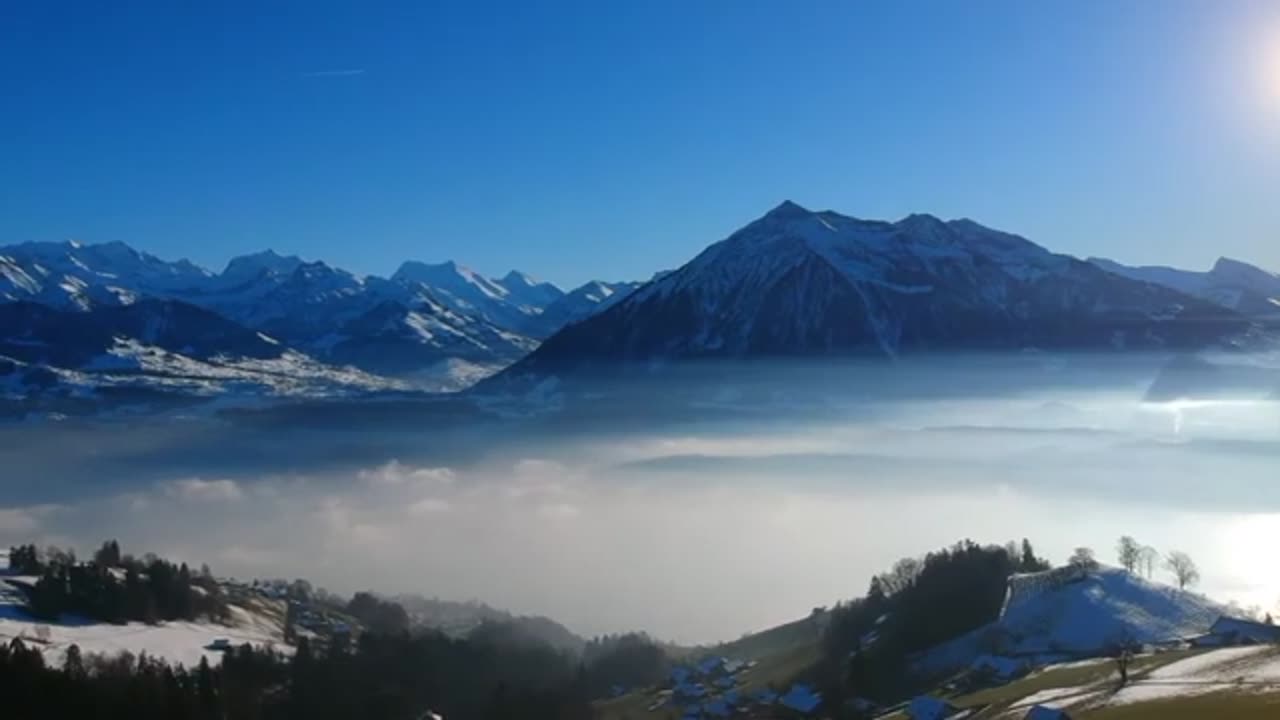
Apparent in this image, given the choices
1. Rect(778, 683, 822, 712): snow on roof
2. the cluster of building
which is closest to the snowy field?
the cluster of building

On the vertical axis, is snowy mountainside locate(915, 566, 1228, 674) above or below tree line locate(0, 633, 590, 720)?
above

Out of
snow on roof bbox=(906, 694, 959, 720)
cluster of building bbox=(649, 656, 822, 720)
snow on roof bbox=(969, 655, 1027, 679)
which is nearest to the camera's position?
snow on roof bbox=(906, 694, 959, 720)

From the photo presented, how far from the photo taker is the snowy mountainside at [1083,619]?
13088 centimetres

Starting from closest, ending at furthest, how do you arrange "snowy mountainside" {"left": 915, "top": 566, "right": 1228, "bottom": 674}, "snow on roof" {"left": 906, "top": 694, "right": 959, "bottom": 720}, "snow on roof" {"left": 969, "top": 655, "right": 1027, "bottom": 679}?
"snow on roof" {"left": 906, "top": 694, "right": 959, "bottom": 720}, "snow on roof" {"left": 969, "top": 655, "right": 1027, "bottom": 679}, "snowy mountainside" {"left": 915, "top": 566, "right": 1228, "bottom": 674}

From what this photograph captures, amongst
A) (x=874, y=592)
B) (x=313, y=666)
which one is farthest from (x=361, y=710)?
(x=874, y=592)

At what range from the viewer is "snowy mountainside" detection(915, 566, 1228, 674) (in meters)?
131

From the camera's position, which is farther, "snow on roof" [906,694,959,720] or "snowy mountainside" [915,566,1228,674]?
"snowy mountainside" [915,566,1228,674]

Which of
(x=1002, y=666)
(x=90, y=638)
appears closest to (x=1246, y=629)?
(x=1002, y=666)

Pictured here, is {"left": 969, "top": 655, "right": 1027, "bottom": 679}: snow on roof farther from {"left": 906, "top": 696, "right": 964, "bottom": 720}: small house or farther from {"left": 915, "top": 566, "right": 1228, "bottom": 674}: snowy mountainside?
{"left": 906, "top": 696, "right": 964, "bottom": 720}: small house

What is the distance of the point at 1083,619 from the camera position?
136m

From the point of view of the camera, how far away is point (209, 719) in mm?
133500

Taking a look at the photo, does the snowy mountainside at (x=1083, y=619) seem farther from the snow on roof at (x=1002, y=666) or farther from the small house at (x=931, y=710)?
the small house at (x=931, y=710)

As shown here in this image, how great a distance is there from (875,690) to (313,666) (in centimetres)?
8741

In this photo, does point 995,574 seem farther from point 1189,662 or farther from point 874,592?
point 1189,662
